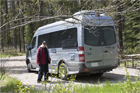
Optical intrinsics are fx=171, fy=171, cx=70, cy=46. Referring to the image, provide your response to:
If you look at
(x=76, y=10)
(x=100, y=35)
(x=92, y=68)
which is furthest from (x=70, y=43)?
(x=76, y=10)

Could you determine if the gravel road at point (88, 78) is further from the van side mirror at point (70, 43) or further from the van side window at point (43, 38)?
the van side window at point (43, 38)

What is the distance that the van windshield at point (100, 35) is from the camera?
282 inches

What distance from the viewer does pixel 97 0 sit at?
6664 mm

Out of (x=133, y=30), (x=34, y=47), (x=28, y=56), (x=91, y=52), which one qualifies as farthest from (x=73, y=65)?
(x=133, y=30)

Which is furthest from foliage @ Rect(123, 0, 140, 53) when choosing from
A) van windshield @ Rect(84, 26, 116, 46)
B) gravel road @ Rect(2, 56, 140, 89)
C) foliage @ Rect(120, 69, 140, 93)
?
foliage @ Rect(120, 69, 140, 93)

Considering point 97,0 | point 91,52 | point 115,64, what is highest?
point 97,0

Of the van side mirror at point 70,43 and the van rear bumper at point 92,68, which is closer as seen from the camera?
the van rear bumper at point 92,68

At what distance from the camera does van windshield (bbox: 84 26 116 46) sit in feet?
23.5

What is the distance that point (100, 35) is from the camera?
24.3ft

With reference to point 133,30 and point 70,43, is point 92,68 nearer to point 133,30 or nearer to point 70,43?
point 70,43

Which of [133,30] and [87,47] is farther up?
[133,30]

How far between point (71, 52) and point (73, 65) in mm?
578

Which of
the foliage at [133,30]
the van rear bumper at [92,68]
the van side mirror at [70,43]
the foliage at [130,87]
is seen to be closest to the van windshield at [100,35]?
the van side mirror at [70,43]

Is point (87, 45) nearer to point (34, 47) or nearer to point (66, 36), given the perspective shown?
point (66, 36)
